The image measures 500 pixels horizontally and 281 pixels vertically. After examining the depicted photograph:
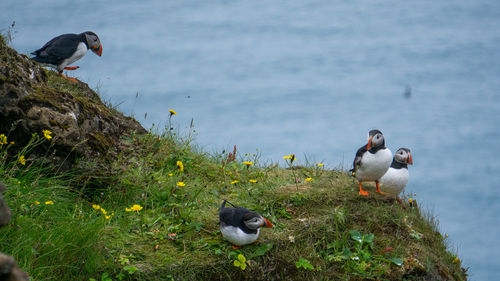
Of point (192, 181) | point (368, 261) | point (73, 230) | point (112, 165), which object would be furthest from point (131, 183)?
point (368, 261)

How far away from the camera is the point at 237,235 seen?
19.1 ft

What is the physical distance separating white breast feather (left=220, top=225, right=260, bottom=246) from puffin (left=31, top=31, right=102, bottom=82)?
5.63 metres

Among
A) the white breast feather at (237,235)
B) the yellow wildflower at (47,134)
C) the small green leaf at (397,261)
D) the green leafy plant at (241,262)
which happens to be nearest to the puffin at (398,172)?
the small green leaf at (397,261)

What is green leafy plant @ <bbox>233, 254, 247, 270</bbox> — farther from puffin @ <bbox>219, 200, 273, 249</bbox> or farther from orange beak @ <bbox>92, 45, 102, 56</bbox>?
orange beak @ <bbox>92, 45, 102, 56</bbox>

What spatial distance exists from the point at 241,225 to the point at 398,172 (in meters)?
2.49

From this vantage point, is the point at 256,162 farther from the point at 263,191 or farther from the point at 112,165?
the point at 112,165

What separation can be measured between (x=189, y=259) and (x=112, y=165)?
2177mm

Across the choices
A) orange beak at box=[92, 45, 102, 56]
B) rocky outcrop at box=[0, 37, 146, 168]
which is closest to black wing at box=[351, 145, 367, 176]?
rocky outcrop at box=[0, 37, 146, 168]

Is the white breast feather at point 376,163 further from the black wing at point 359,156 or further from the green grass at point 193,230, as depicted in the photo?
the green grass at point 193,230

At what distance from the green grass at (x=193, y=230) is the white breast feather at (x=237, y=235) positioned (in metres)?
0.16

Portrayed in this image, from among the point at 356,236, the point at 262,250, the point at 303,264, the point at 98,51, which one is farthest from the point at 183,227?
the point at 98,51

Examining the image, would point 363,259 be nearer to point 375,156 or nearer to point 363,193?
point 363,193

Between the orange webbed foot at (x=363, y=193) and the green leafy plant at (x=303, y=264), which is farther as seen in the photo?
the orange webbed foot at (x=363, y=193)

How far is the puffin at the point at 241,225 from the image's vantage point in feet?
18.7
